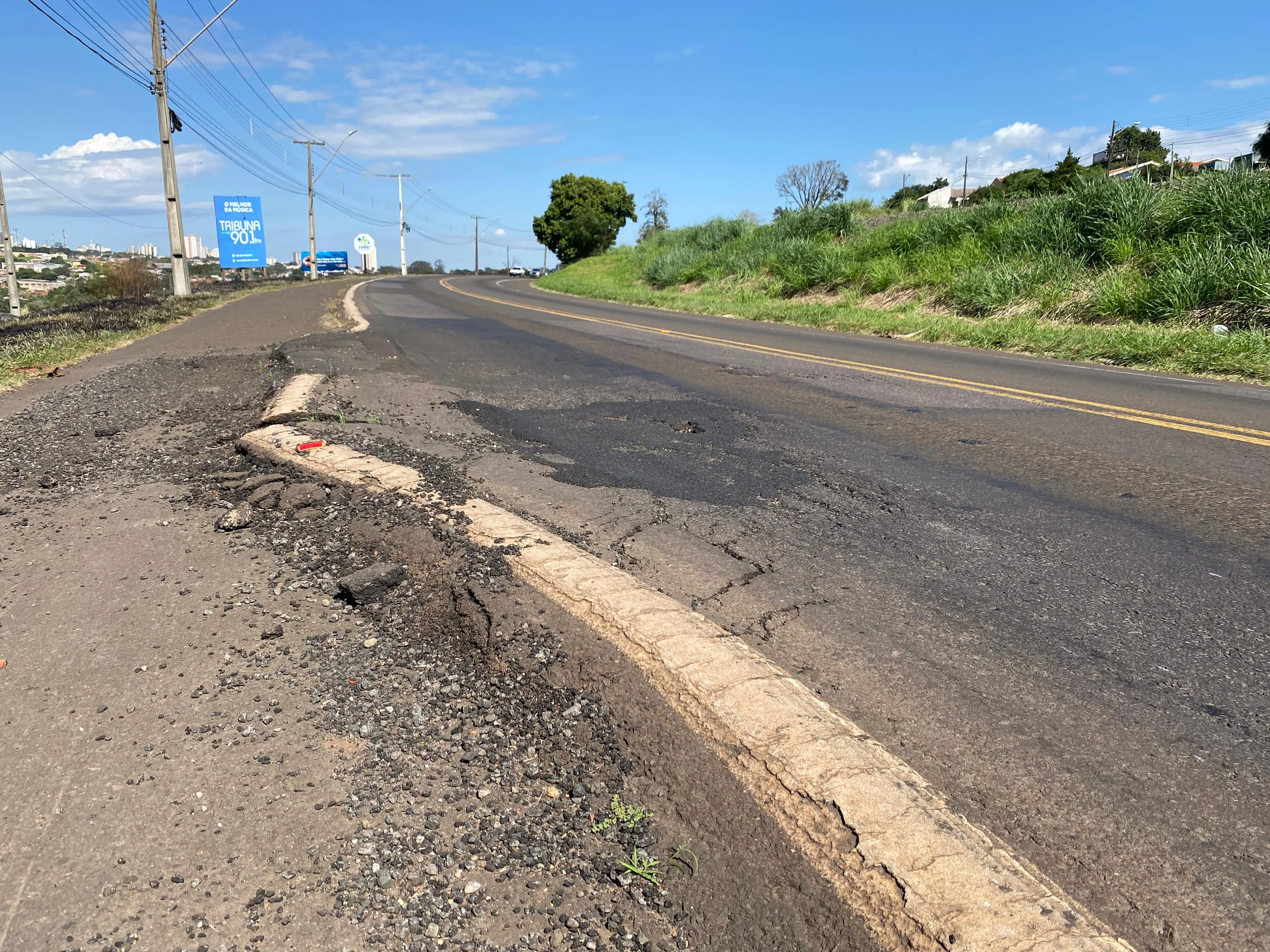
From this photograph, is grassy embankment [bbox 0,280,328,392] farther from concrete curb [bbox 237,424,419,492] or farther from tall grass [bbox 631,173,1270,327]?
tall grass [bbox 631,173,1270,327]

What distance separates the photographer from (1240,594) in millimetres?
2967

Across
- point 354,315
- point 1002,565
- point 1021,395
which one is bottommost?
point 1002,565

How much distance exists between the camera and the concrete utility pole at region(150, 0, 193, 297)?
75.5ft

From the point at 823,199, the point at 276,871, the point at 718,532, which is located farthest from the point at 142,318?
the point at 823,199

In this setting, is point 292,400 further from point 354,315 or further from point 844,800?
point 354,315

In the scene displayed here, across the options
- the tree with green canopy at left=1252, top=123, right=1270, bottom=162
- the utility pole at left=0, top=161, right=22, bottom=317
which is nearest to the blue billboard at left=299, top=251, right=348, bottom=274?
the utility pole at left=0, top=161, right=22, bottom=317

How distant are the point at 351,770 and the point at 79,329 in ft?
46.8

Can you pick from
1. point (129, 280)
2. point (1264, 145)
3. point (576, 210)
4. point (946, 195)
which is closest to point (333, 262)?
point (576, 210)

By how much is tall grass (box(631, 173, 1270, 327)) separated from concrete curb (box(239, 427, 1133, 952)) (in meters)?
12.0

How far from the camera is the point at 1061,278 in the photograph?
14484 mm

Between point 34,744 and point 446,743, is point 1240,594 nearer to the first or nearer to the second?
point 446,743

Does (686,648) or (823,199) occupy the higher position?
(823,199)

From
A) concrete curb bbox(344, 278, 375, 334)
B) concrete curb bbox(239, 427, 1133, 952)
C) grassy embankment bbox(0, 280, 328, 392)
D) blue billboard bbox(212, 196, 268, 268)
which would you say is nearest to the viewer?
concrete curb bbox(239, 427, 1133, 952)

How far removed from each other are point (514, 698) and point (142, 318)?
16052 mm
